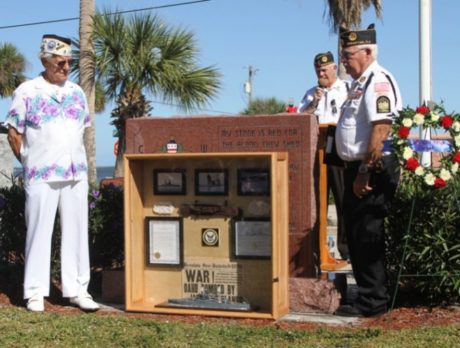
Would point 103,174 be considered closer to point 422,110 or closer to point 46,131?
point 46,131

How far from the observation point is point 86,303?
21.8 ft

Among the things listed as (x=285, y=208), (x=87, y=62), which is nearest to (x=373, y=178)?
(x=285, y=208)

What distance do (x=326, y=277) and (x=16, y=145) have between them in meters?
2.67

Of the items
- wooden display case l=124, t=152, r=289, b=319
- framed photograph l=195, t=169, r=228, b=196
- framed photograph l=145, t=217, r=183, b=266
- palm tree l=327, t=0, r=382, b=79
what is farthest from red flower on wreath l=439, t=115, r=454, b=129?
palm tree l=327, t=0, r=382, b=79

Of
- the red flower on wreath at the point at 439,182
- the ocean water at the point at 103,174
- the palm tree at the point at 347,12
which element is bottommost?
the ocean water at the point at 103,174

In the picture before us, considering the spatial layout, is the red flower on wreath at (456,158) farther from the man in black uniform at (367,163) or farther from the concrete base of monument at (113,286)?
the concrete base of monument at (113,286)

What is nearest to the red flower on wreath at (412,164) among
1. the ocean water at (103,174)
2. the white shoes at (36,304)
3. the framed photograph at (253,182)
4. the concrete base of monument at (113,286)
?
A: the framed photograph at (253,182)

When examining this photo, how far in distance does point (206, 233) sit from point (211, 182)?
40 cm

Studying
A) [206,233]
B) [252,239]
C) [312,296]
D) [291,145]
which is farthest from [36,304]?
[291,145]

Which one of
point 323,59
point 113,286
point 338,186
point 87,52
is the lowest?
point 113,286

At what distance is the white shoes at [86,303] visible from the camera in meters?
6.61

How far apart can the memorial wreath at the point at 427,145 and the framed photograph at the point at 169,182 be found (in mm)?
1684

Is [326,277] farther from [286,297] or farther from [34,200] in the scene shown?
[34,200]

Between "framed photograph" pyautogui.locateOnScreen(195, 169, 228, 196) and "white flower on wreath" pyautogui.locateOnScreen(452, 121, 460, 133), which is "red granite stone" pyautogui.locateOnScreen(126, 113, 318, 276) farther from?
"white flower on wreath" pyautogui.locateOnScreen(452, 121, 460, 133)
